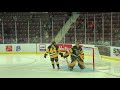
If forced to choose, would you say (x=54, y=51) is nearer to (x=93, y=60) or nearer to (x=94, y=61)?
(x=93, y=60)

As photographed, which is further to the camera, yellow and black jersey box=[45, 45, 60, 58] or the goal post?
the goal post

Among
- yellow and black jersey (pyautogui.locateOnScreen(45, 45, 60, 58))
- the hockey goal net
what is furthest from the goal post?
yellow and black jersey (pyautogui.locateOnScreen(45, 45, 60, 58))

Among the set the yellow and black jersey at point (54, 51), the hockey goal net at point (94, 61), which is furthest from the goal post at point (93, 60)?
the yellow and black jersey at point (54, 51)

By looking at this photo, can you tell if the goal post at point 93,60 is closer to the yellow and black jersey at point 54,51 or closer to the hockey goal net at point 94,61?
the hockey goal net at point 94,61

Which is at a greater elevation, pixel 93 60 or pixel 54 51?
pixel 54 51

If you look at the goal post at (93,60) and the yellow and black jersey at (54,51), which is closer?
the yellow and black jersey at (54,51)

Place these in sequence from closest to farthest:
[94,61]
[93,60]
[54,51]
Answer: [54,51] → [93,60] → [94,61]

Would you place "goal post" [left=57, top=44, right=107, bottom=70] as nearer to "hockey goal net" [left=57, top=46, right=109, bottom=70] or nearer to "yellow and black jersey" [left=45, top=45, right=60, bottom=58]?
"hockey goal net" [left=57, top=46, right=109, bottom=70]

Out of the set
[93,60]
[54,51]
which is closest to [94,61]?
[93,60]
